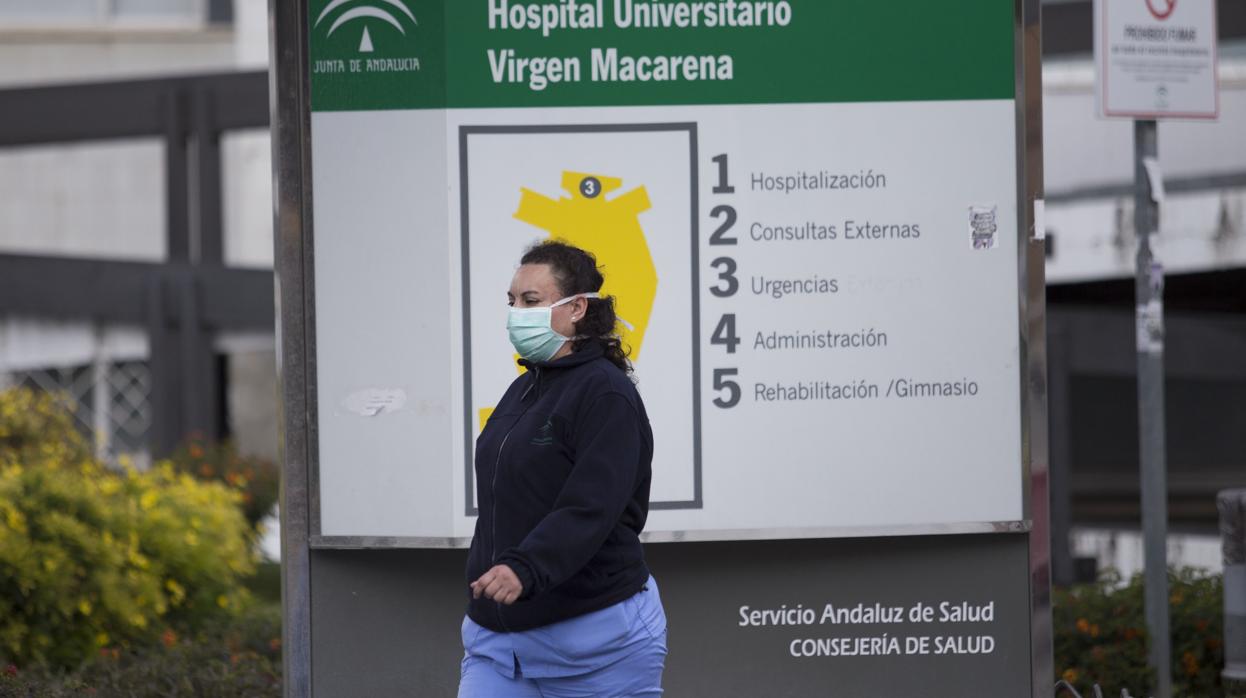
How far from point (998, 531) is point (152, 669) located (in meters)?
3.44

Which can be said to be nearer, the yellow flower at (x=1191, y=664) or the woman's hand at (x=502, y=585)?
the woman's hand at (x=502, y=585)

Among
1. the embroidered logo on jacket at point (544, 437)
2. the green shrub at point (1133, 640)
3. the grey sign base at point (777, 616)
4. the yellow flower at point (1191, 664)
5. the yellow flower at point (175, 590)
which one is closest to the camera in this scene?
the embroidered logo on jacket at point (544, 437)

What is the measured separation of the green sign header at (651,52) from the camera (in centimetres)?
521

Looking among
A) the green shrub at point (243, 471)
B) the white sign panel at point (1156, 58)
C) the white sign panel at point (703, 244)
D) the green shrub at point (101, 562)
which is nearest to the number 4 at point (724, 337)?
Result: the white sign panel at point (703, 244)

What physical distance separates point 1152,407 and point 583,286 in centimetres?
316

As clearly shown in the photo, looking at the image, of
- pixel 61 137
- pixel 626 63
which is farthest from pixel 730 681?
pixel 61 137

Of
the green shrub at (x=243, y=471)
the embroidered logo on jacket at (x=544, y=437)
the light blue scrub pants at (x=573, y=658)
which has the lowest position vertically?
the green shrub at (x=243, y=471)

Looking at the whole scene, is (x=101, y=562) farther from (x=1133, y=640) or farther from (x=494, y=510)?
(x=1133, y=640)

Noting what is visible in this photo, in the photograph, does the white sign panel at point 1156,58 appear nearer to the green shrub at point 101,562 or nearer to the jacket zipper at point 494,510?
the jacket zipper at point 494,510

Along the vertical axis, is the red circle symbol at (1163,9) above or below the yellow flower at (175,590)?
above

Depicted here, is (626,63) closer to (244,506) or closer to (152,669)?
(152,669)

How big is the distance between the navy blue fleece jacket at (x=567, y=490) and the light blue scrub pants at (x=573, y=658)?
0.04 meters

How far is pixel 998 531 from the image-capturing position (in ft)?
17.3

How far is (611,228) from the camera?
5258 millimetres
